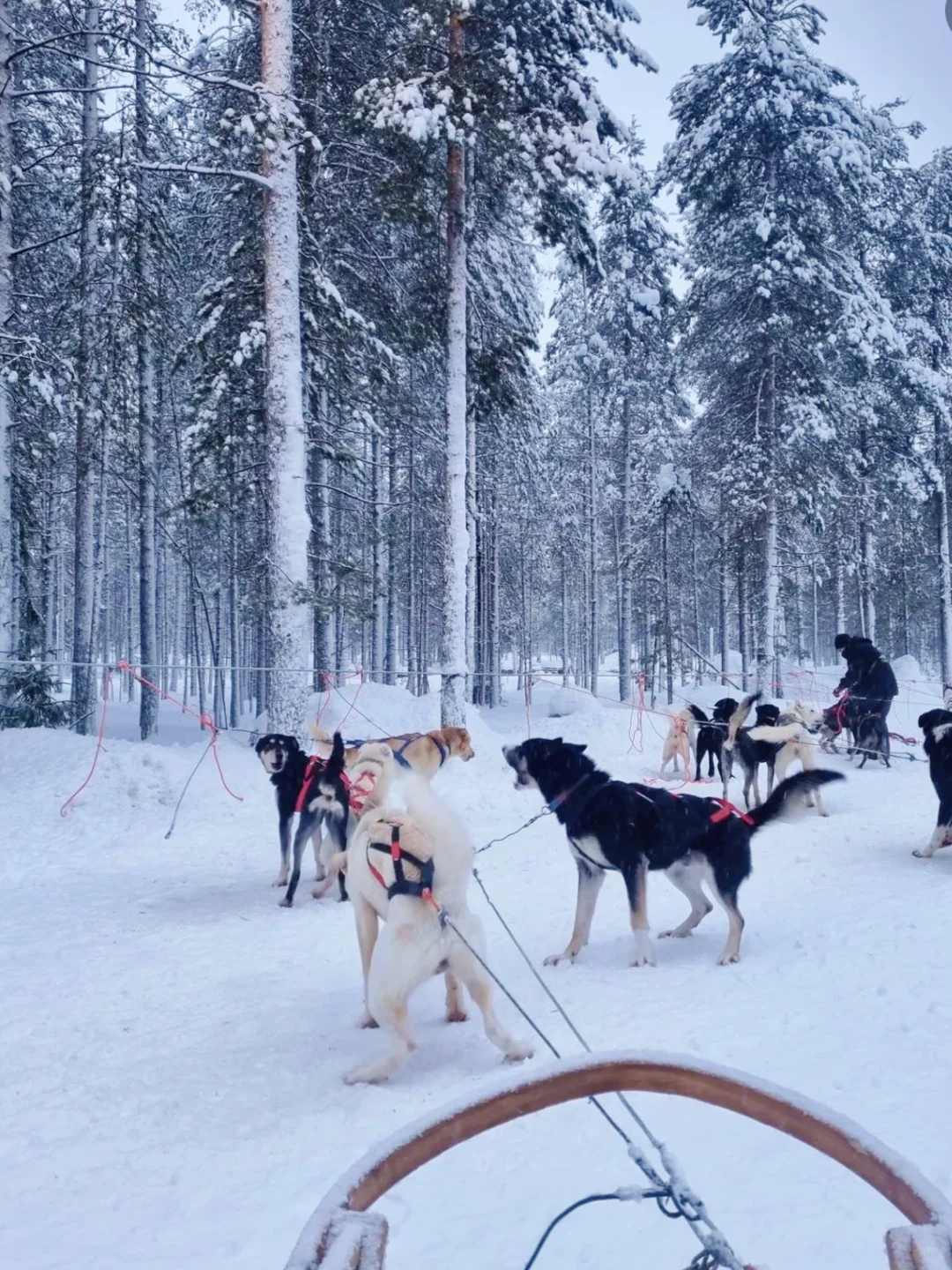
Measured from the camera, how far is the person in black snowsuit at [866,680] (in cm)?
1266

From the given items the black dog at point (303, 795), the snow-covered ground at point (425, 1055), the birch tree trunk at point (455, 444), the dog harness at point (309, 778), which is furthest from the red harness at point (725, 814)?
the birch tree trunk at point (455, 444)

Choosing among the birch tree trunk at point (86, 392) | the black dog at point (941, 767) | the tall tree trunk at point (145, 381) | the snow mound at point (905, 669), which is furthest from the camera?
the snow mound at point (905, 669)

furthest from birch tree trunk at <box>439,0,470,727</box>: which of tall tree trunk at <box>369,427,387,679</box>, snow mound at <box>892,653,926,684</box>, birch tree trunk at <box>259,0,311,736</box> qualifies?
snow mound at <box>892,653,926,684</box>

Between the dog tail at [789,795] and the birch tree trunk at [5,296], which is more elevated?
the birch tree trunk at [5,296]

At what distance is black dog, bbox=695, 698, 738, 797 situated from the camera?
10.9 meters

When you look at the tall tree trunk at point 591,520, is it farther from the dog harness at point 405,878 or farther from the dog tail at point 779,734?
the dog harness at point 405,878

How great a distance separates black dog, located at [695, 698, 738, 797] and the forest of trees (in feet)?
11.2

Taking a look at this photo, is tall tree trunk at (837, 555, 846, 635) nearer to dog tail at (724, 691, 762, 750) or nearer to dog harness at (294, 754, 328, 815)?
dog tail at (724, 691, 762, 750)

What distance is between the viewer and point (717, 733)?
453 inches

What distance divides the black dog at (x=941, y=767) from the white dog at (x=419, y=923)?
491 centimetres

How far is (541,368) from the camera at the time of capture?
81.9 ft

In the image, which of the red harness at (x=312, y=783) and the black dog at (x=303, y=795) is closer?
the red harness at (x=312, y=783)

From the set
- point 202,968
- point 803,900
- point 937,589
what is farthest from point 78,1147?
point 937,589

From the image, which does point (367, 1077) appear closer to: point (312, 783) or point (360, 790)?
point (360, 790)
